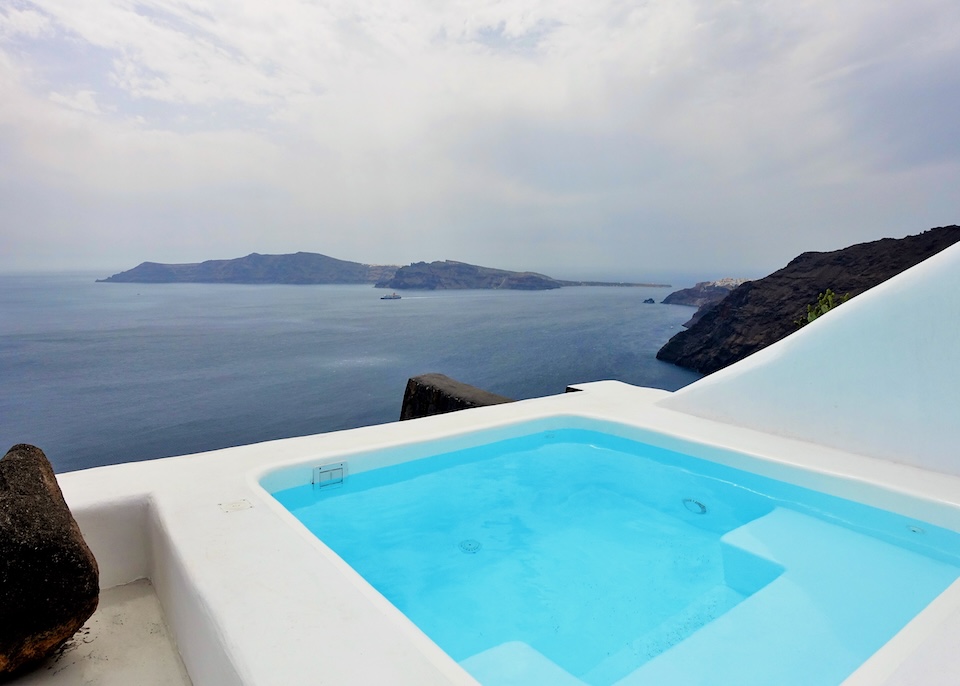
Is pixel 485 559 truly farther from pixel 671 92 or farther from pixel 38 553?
pixel 671 92

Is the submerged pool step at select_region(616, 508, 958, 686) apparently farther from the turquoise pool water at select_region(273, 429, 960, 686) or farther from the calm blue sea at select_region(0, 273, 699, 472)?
the calm blue sea at select_region(0, 273, 699, 472)

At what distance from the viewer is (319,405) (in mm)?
20578

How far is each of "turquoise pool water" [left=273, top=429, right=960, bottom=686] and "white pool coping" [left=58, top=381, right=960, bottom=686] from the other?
126 mm

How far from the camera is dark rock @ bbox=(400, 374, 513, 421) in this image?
387 centimetres

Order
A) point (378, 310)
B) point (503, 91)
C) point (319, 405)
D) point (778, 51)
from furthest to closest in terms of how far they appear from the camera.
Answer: point (378, 310), point (319, 405), point (503, 91), point (778, 51)

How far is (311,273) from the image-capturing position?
33156mm

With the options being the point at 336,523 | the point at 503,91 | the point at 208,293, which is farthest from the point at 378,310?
the point at 336,523

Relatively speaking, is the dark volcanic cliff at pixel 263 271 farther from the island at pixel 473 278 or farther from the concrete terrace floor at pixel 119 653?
the concrete terrace floor at pixel 119 653

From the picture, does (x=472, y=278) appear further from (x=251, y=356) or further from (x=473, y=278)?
(x=251, y=356)

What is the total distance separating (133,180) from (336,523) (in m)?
27.0

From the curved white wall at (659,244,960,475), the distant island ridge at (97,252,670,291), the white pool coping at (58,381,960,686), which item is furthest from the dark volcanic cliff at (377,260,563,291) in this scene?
the white pool coping at (58,381,960,686)

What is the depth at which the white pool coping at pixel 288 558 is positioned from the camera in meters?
0.97

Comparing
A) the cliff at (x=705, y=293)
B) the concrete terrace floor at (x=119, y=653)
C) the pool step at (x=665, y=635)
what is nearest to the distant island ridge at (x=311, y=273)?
the cliff at (x=705, y=293)

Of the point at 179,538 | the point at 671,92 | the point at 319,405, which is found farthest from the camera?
the point at 319,405
